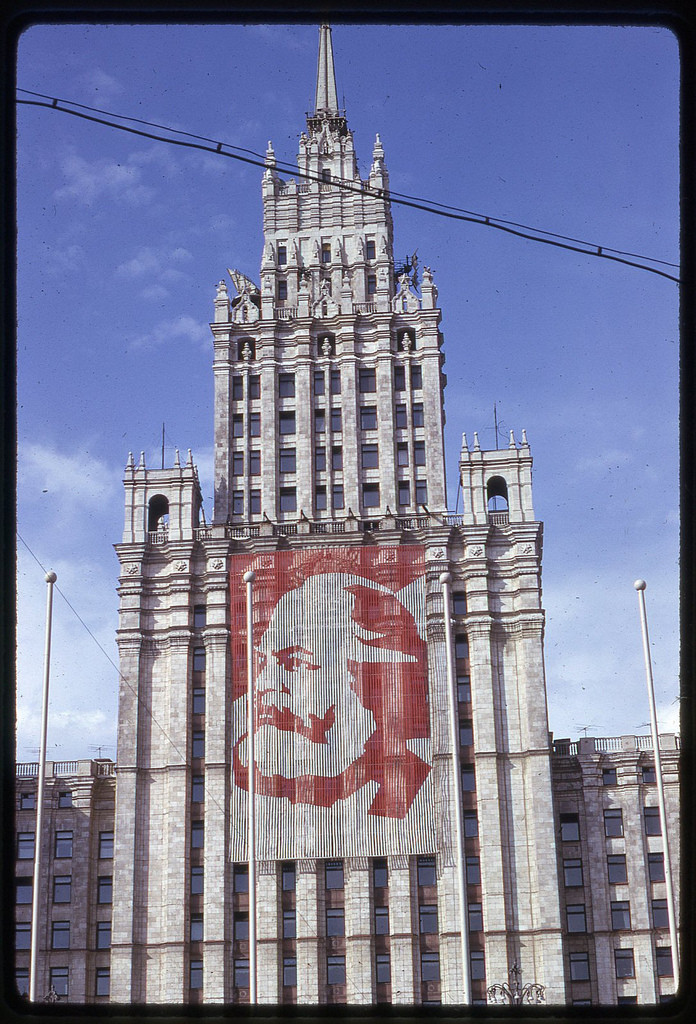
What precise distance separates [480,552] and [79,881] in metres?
13.6

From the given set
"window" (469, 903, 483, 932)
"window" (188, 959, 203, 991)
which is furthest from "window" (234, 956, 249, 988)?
"window" (469, 903, 483, 932)

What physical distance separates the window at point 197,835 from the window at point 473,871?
6.70 m

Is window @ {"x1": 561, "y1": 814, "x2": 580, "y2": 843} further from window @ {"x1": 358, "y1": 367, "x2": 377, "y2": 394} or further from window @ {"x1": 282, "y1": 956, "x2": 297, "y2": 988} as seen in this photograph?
window @ {"x1": 358, "y1": 367, "x2": 377, "y2": 394}

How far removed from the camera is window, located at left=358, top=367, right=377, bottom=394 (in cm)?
3847

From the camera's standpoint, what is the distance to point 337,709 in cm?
3259

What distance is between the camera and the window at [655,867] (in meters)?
33.8

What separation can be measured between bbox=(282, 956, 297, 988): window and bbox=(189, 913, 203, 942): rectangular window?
7.04 feet

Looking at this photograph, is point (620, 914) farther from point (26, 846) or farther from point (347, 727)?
point (26, 846)

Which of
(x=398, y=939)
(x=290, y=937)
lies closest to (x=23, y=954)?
(x=290, y=937)

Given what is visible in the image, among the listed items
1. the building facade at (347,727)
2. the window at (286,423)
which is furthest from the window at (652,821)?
the window at (286,423)

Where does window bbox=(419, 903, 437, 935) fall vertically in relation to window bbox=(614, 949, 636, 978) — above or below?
above

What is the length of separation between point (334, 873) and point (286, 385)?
47.1 ft

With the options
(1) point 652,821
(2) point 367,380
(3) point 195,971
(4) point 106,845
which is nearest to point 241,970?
(3) point 195,971

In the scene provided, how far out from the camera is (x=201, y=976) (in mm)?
31516
